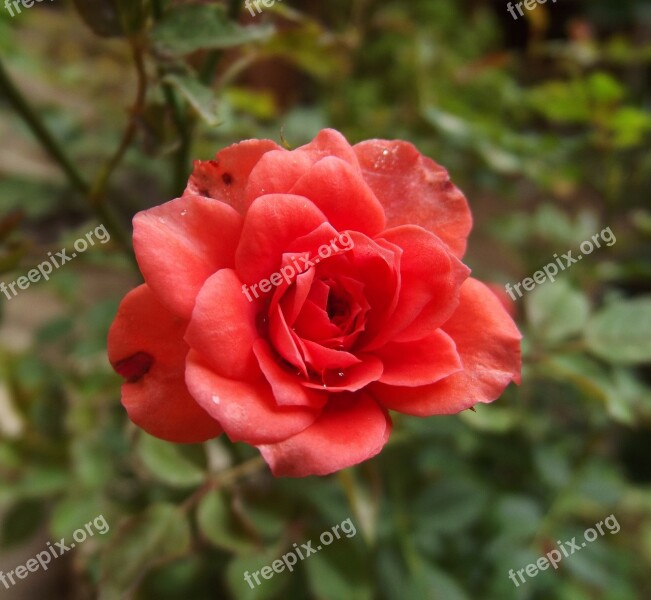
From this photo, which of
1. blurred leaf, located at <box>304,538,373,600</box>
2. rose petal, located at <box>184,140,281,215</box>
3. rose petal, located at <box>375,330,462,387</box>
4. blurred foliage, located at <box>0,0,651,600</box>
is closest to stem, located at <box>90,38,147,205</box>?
blurred foliage, located at <box>0,0,651,600</box>

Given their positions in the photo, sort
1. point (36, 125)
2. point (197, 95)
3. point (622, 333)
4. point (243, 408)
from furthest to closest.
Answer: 1. point (622, 333)
2. point (36, 125)
3. point (197, 95)
4. point (243, 408)

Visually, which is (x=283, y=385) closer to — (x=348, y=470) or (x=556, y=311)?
(x=348, y=470)

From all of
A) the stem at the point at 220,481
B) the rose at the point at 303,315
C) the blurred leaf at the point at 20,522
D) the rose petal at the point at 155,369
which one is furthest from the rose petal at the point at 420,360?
the blurred leaf at the point at 20,522

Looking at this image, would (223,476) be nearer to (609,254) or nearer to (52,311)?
(609,254)

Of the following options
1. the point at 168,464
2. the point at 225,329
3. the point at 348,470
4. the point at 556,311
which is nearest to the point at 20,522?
the point at 168,464

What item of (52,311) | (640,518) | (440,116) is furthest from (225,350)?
(52,311)

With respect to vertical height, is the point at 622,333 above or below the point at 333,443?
below

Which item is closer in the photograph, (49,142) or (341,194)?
(341,194)
